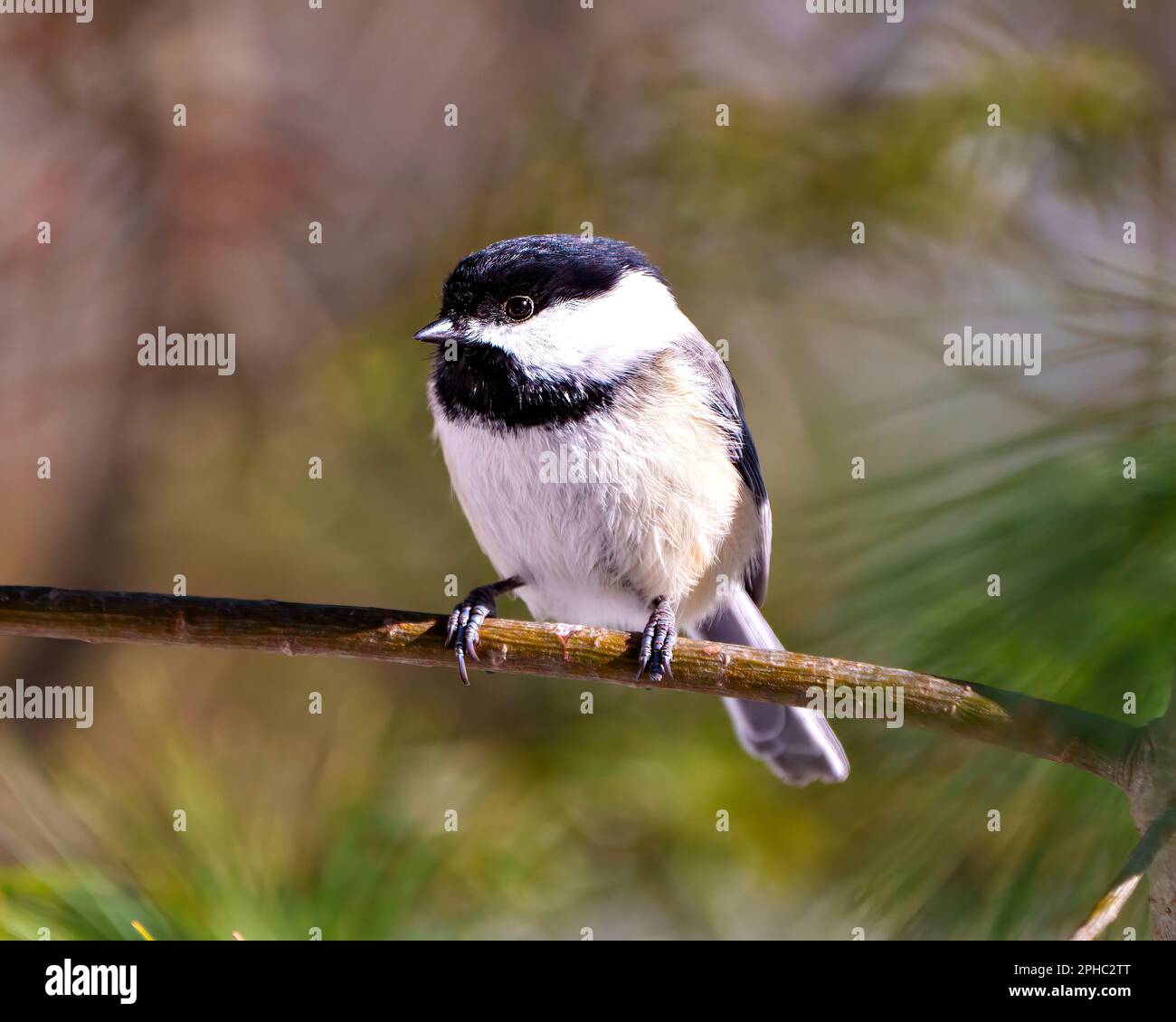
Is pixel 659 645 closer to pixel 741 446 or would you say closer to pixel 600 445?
pixel 600 445

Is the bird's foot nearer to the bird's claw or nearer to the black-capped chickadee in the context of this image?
the black-capped chickadee

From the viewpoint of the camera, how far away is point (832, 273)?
195 cm

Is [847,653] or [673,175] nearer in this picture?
[847,653]

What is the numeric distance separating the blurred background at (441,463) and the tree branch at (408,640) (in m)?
0.06

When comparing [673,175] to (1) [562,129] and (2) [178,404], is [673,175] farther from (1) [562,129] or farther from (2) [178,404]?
(2) [178,404]

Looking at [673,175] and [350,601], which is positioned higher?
[673,175]

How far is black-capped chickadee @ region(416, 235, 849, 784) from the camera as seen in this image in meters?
1.55

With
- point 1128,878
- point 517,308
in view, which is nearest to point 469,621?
point 517,308

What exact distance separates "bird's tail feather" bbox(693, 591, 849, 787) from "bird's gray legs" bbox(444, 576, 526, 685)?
1.32ft

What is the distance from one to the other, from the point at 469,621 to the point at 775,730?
0.66m

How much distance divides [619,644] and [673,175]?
1033mm

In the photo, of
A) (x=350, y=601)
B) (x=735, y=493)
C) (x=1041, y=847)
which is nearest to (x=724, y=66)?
(x=735, y=493)

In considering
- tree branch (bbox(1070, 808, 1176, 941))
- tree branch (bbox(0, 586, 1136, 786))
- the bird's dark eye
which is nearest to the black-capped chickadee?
the bird's dark eye

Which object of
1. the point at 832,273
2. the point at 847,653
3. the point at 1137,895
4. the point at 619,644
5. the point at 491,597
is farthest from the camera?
the point at 832,273
